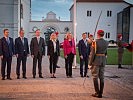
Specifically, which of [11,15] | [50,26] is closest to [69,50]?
[11,15]

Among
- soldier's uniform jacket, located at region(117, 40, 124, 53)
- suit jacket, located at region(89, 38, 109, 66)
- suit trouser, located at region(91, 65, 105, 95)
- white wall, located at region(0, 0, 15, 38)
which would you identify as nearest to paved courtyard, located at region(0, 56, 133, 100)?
suit trouser, located at region(91, 65, 105, 95)

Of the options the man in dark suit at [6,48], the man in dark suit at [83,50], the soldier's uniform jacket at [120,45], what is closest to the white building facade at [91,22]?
the soldier's uniform jacket at [120,45]

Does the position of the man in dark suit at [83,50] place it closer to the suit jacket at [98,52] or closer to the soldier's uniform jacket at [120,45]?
the suit jacket at [98,52]

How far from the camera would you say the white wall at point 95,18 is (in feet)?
266

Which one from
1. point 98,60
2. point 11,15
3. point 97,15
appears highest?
point 97,15

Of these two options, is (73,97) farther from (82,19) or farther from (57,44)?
(82,19)

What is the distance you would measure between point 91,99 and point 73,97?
1.90ft

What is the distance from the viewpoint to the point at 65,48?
17031 mm

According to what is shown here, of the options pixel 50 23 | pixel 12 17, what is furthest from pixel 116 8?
pixel 12 17

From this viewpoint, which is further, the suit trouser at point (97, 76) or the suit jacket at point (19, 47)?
the suit jacket at point (19, 47)

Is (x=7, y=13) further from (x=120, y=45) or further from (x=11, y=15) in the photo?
(x=120, y=45)

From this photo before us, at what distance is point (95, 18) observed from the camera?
8144 centimetres

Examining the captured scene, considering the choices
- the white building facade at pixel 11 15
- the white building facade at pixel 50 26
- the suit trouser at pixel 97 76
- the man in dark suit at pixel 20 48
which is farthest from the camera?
the white building facade at pixel 50 26

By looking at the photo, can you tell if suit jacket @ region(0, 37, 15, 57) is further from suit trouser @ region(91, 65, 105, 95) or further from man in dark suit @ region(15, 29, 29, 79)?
suit trouser @ region(91, 65, 105, 95)
